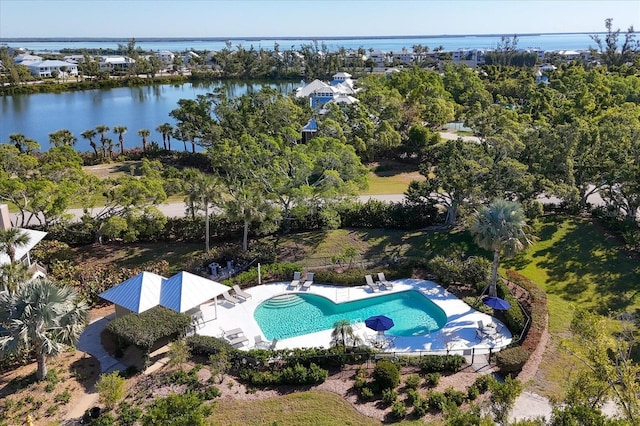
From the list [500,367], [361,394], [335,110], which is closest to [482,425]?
[361,394]

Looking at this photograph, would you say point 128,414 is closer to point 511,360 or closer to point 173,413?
point 173,413

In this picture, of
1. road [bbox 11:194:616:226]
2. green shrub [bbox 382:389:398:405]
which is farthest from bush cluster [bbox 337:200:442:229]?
green shrub [bbox 382:389:398:405]

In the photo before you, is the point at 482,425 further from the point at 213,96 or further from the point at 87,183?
the point at 213,96

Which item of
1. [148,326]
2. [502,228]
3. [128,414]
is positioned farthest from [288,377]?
[502,228]

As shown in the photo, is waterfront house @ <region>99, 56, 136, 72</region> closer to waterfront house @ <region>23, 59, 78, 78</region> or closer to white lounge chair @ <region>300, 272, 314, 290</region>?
waterfront house @ <region>23, 59, 78, 78</region>

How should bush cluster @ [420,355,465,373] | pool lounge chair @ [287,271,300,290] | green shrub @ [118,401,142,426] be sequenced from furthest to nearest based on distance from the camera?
pool lounge chair @ [287,271,300,290] < bush cluster @ [420,355,465,373] < green shrub @ [118,401,142,426]

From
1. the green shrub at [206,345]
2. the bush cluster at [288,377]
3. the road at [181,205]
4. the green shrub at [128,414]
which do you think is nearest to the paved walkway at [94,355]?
the green shrub at [128,414]
